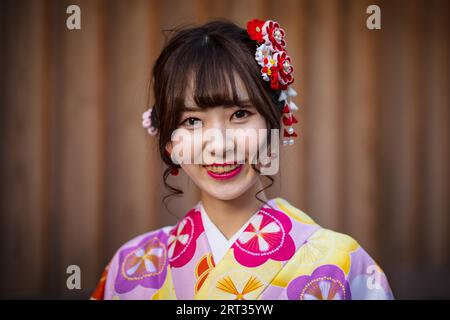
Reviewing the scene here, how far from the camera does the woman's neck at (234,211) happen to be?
5.66ft

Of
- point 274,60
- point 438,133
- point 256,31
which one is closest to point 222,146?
point 274,60

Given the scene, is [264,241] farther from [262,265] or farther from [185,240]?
[185,240]

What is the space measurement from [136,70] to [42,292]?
5.39ft

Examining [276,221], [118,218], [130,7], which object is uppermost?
[130,7]

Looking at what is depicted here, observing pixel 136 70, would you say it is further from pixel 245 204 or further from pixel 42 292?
pixel 245 204

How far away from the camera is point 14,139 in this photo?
10.9 ft

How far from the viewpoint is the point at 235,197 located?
1.65m

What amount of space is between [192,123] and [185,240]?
0.44m

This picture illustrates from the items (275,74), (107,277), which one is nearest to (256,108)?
(275,74)

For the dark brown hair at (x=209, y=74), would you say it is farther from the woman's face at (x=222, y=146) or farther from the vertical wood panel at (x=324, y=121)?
the vertical wood panel at (x=324, y=121)

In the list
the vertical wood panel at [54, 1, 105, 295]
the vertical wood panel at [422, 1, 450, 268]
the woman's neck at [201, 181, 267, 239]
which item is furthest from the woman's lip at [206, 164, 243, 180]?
the vertical wood panel at [422, 1, 450, 268]

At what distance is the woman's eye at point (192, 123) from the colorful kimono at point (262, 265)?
36cm
